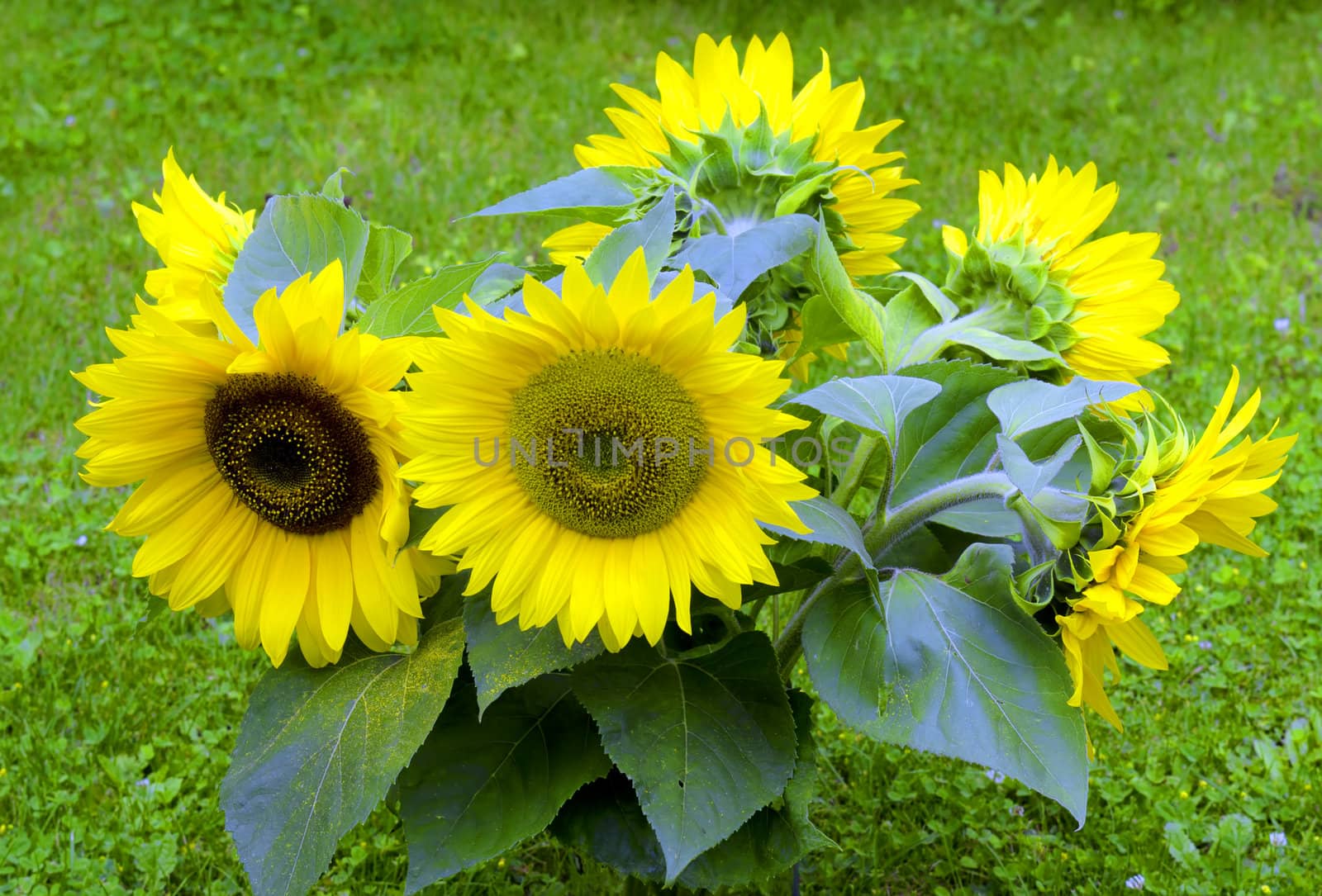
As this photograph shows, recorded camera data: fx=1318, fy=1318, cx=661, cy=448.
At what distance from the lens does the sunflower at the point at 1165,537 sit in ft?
3.51

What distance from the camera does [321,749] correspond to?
1.18 meters

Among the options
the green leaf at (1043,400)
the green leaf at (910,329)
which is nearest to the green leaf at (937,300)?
the green leaf at (910,329)

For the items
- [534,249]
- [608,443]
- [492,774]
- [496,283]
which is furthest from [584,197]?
[534,249]

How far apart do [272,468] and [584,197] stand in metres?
0.40

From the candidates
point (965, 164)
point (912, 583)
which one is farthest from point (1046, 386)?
point (965, 164)

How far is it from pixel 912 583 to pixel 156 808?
1352mm

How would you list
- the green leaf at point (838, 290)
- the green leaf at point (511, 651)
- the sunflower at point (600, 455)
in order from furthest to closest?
the green leaf at point (838, 290)
the green leaf at point (511, 651)
the sunflower at point (600, 455)

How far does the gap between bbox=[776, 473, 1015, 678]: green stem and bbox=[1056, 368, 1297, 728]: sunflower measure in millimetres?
152

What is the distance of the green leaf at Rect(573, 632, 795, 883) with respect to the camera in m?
1.14

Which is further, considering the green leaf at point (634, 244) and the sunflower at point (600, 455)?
the green leaf at point (634, 244)

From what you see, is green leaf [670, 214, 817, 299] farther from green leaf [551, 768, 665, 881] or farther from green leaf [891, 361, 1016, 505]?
green leaf [551, 768, 665, 881]

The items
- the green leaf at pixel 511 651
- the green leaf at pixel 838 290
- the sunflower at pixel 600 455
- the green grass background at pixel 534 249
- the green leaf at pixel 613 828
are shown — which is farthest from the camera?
the green grass background at pixel 534 249

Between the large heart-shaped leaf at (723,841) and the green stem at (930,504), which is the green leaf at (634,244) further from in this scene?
the large heart-shaped leaf at (723,841)

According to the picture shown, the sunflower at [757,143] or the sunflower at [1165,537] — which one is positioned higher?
the sunflower at [757,143]
